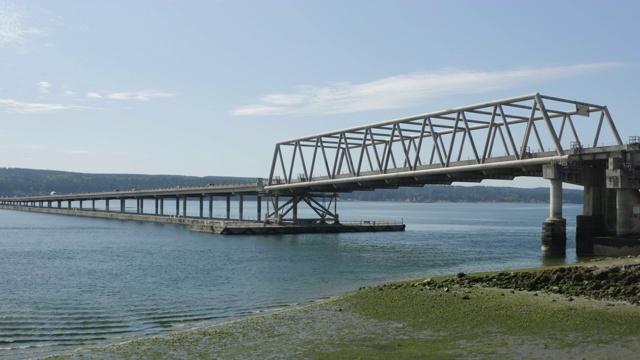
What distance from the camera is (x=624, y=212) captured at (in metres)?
55.4

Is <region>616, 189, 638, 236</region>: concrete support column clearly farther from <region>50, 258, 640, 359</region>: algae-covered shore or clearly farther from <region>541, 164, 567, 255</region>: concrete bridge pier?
<region>50, 258, 640, 359</region>: algae-covered shore

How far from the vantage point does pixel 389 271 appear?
48938 mm

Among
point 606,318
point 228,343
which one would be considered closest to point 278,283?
point 228,343

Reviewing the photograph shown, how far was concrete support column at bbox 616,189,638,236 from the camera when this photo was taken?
181 ft

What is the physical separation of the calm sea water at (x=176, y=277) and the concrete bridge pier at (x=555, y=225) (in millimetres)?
1716

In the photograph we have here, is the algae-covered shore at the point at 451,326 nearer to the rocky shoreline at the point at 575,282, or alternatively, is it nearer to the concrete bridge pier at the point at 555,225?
the rocky shoreline at the point at 575,282

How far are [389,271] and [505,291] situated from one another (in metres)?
19.6

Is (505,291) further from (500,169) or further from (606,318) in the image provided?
(500,169)

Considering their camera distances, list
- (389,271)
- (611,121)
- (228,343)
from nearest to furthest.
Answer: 1. (228,343)
2. (389,271)
3. (611,121)

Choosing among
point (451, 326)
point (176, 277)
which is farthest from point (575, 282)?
point (176, 277)

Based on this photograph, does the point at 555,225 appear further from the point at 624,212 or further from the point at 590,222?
the point at 624,212

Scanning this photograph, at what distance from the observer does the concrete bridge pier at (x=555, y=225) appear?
194 feet

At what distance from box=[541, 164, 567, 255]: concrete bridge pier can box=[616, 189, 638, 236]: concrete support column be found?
4.65 metres

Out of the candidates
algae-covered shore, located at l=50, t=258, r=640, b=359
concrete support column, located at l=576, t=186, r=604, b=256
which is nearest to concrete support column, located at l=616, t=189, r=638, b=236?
concrete support column, located at l=576, t=186, r=604, b=256
